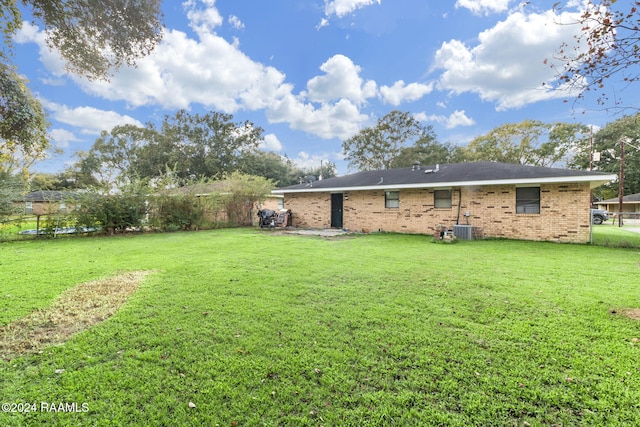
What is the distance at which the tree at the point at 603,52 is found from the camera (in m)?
2.62

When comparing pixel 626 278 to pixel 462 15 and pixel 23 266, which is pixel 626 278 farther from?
pixel 23 266

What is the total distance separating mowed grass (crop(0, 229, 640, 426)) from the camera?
197 cm

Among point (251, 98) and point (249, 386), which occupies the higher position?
point (251, 98)

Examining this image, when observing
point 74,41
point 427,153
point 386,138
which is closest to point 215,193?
point 74,41

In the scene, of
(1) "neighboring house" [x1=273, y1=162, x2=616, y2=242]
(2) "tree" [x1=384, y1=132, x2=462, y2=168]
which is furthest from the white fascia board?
(2) "tree" [x1=384, y1=132, x2=462, y2=168]

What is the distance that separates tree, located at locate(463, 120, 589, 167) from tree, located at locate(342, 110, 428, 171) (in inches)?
316

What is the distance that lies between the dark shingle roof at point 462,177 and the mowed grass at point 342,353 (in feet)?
16.8

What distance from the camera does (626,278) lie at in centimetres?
514

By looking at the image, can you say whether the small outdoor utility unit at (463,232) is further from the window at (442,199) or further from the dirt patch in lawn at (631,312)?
the dirt patch in lawn at (631,312)

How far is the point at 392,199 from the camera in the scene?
43.5ft

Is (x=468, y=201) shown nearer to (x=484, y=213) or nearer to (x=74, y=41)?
(x=484, y=213)

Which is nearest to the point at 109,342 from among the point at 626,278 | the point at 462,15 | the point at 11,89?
the point at 11,89

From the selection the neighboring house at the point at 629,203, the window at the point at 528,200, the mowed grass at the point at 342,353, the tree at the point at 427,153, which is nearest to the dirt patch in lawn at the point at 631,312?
the mowed grass at the point at 342,353

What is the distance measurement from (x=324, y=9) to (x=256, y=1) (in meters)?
5.74
